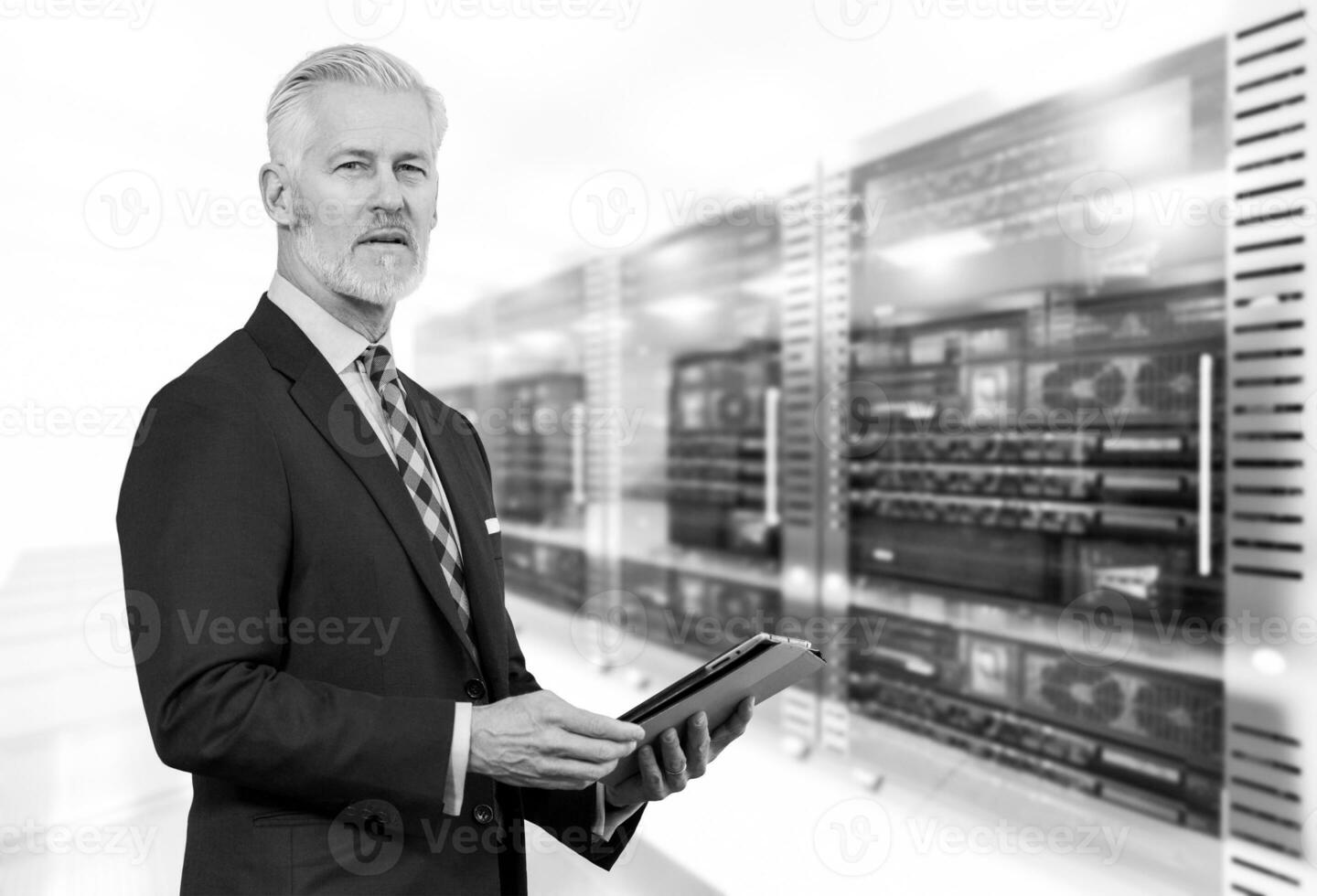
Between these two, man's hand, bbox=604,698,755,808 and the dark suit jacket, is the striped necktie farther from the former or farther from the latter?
man's hand, bbox=604,698,755,808

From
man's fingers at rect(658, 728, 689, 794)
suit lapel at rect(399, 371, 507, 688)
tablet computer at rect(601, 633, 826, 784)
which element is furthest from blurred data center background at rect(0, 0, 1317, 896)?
suit lapel at rect(399, 371, 507, 688)

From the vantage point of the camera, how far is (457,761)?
1.02 meters

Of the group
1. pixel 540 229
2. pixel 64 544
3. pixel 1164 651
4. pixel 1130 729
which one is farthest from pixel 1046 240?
pixel 64 544

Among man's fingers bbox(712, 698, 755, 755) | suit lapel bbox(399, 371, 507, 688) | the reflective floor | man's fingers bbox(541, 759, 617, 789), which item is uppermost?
suit lapel bbox(399, 371, 507, 688)

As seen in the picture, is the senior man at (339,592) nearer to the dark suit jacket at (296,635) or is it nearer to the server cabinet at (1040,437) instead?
the dark suit jacket at (296,635)

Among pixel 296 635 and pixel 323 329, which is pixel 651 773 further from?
pixel 323 329

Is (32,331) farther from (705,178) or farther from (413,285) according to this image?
(705,178)

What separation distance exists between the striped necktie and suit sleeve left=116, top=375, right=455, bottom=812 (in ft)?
0.67

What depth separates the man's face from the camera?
1.25m

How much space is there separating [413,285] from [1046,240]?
1933 millimetres

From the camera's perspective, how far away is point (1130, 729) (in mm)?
2443

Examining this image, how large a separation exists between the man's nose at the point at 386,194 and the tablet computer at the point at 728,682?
2.55 feet

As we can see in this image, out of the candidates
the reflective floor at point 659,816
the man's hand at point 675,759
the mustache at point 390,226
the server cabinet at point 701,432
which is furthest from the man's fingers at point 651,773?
the server cabinet at point 701,432

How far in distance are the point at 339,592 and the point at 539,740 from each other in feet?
1.00
